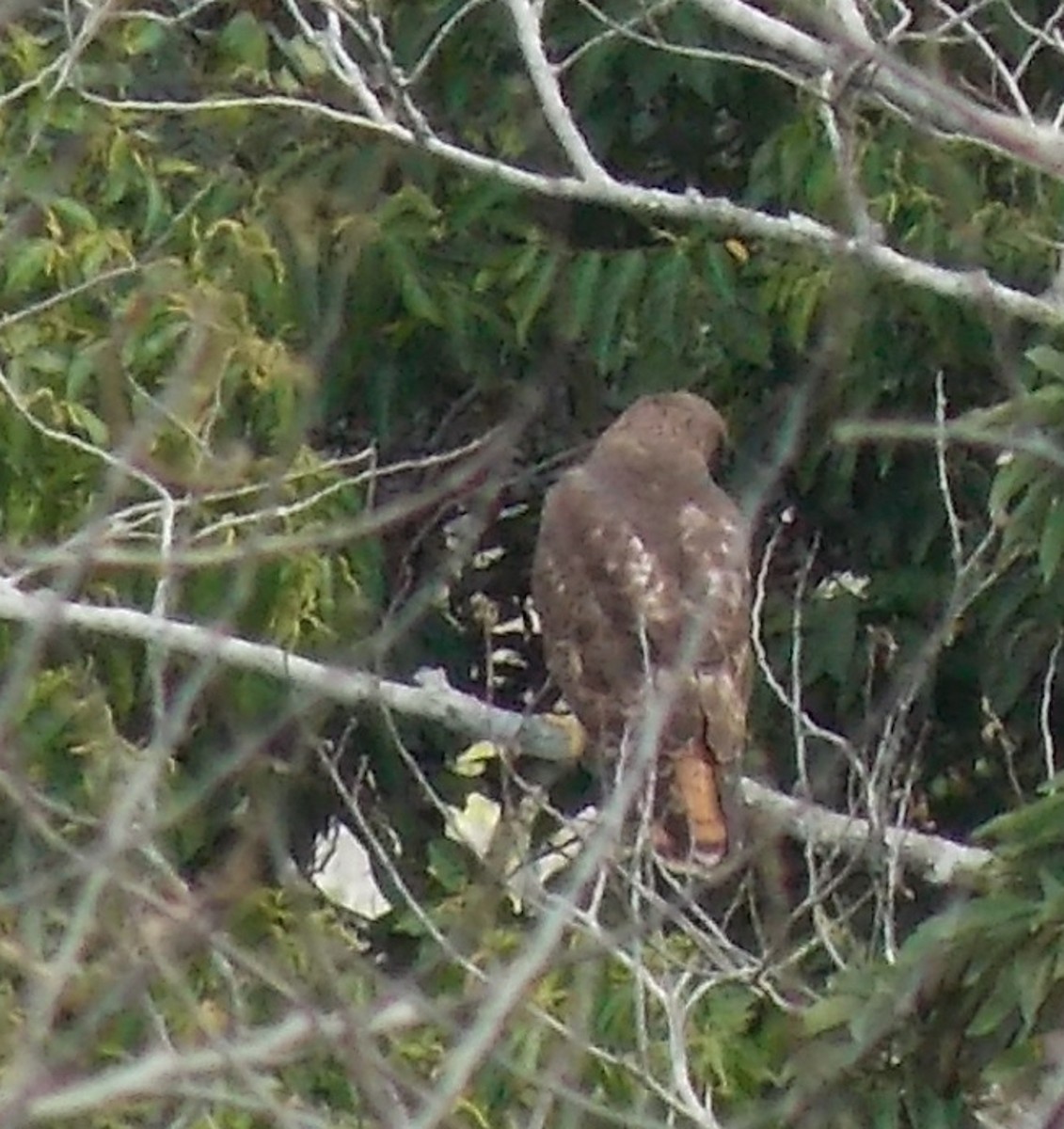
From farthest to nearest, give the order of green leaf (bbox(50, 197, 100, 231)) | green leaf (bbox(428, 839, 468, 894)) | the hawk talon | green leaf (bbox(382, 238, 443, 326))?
green leaf (bbox(382, 238, 443, 326)) < green leaf (bbox(428, 839, 468, 894)) < the hawk talon < green leaf (bbox(50, 197, 100, 231))

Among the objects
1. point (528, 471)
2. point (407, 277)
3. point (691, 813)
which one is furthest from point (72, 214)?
point (528, 471)

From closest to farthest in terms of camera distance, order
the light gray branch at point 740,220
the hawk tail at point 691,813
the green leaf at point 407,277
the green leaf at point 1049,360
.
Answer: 1. the green leaf at point 1049,360
2. the light gray branch at point 740,220
3. the hawk tail at point 691,813
4. the green leaf at point 407,277

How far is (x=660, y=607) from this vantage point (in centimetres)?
619

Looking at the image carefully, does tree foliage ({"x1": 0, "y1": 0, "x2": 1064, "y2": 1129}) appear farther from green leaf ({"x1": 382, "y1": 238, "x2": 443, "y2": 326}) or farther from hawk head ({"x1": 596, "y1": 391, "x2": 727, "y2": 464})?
hawk head ({"x1": 596, "y1": 391, "x2": 727, "y2": 464})

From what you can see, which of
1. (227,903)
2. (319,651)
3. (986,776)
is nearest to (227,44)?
(319,651)

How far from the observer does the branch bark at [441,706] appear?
523 centimetres

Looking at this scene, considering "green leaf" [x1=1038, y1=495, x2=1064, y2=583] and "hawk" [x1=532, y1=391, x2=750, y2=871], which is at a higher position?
"green leaf" [x1=1038, y1=495, x2=1064, y2=583]

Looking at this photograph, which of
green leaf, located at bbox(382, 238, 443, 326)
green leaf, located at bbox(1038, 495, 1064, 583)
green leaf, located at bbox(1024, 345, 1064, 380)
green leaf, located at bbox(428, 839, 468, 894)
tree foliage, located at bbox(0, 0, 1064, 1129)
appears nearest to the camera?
tree foliage, located at bbox(0, 0, 1064, 1129)

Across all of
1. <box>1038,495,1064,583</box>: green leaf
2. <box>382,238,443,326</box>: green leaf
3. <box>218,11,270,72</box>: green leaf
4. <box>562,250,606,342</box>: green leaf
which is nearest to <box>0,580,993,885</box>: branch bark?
<box>1038,495,1064,583</box>: green leaf

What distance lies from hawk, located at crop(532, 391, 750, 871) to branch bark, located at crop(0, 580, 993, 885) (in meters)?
0.12

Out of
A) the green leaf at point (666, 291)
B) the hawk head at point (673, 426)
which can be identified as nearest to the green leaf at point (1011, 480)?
the hawk head at point (673, 426)

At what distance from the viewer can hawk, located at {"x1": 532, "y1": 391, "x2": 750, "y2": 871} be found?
19.6ft

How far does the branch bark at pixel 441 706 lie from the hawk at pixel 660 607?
12cm

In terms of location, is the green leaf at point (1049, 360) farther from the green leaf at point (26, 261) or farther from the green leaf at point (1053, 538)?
the green leaf at point (26, 261)
